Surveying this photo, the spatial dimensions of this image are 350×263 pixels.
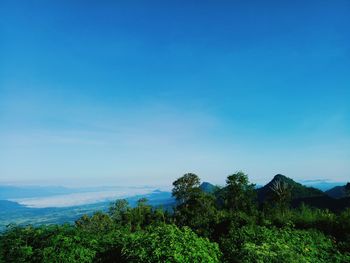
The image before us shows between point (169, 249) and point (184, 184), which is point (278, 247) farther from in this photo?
point (184, 184)

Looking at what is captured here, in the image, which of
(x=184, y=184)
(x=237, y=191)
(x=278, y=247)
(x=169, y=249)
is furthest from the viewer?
(x=184, y=184)

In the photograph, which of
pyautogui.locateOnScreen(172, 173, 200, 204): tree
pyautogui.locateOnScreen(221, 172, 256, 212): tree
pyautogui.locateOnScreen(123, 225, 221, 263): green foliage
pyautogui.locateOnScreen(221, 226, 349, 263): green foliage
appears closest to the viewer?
pyautogui.locateOnScreen(123, 225, 221, 263): green foliage

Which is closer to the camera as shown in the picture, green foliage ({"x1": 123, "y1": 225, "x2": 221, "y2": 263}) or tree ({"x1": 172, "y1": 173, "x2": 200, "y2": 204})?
green foliage ({"x1": 123, "y1": 225, "x2": 221, "y2": 263})

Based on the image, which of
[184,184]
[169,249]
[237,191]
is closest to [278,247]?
[169,249]

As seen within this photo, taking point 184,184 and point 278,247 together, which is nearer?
point 278,247

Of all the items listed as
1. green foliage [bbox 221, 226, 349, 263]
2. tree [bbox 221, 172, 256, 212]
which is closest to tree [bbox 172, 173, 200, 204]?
tree [bbox 221, 172, 256, 212]

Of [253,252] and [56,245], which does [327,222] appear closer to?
[253,252]

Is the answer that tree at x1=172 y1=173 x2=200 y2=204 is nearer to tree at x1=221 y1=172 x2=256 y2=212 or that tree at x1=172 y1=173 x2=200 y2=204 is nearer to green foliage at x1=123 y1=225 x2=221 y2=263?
tree at x1=221 y1=172 x2=256 y2=212

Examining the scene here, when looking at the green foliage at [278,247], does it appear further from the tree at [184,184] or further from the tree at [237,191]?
the tree at [184,184]

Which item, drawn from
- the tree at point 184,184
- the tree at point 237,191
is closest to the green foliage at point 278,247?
the tree at point 237,191

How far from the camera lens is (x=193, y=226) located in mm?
18016

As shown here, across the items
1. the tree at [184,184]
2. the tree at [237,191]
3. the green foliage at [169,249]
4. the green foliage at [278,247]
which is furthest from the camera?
the tree at [184,184]

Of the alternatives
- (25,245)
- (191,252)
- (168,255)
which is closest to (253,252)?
(191,252)

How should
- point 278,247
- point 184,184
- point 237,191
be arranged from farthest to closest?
point 184,184 < point 237,191 < point 278,247
